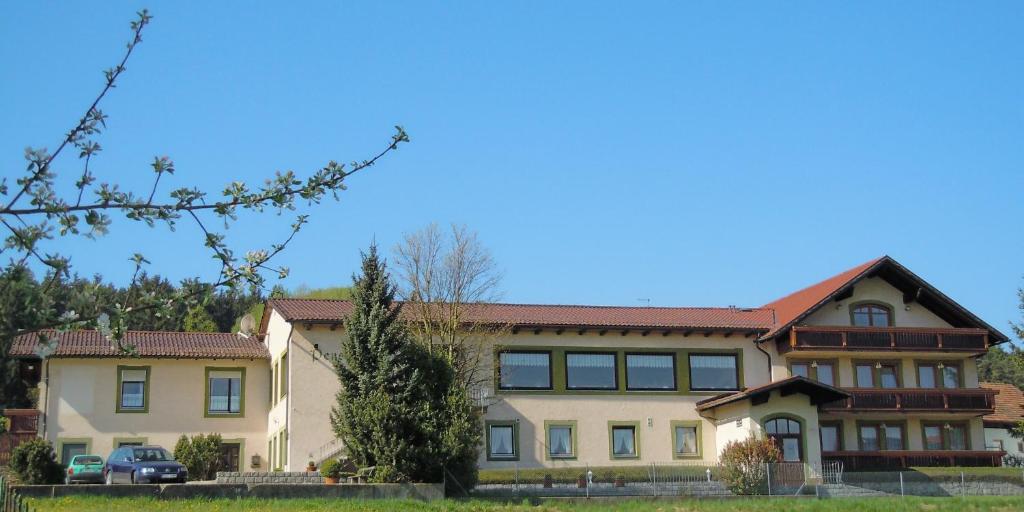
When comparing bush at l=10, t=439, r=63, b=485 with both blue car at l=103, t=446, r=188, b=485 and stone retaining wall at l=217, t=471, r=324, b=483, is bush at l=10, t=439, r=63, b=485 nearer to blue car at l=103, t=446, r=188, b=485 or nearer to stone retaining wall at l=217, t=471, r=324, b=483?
blue car at l=103, t=446, r=188, b=485

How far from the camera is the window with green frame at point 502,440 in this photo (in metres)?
40.9

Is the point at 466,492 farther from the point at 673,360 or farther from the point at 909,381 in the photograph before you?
the point at 909,381

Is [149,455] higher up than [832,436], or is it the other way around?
[832,436]

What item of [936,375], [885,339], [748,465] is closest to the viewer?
[748,465]

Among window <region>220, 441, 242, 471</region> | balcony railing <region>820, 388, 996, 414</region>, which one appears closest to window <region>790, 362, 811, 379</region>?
balcony railing <region>820, 388, 996, 414</region>

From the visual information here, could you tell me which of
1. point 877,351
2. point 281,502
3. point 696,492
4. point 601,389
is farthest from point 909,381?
point 281,502

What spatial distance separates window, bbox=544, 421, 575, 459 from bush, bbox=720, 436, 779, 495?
725 cm

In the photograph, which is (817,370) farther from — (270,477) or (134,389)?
(134,389)

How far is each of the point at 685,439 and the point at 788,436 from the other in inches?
164

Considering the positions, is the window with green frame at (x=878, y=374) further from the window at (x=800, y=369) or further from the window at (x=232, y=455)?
the window at (x=232, y=455)

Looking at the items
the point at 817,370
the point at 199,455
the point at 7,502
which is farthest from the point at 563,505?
the point at 817,370

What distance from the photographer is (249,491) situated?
87.5 feet

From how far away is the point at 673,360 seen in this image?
142 ft

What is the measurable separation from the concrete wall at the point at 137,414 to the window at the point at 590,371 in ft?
39.3
